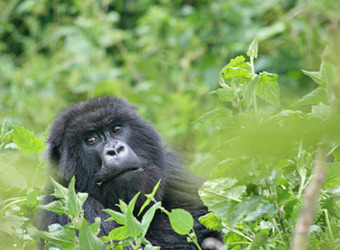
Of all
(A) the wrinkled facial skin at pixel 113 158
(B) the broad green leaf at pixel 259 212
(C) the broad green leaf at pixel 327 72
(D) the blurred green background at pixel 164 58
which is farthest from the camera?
(D) the blurred green background at pixel 164 58

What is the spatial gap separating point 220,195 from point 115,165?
117 centimetres

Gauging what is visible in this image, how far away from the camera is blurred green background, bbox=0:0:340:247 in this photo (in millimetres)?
5750

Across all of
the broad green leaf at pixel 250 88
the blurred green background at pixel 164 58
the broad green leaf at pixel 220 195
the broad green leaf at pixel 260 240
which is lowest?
the broad green leaf at pixel 260 240

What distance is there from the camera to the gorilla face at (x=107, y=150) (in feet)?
9.12

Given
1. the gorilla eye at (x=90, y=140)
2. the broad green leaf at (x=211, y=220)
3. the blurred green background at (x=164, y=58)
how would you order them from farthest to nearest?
the blurred green background at (x=164, y=58)
the gorilla eye at (x=90, y=140)
the broad green leaf at (x=211, y=220)

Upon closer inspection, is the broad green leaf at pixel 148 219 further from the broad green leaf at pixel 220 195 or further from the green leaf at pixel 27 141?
the green leaf at pixel 27 141

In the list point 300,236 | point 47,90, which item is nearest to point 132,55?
point 47,90

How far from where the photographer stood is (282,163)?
1.58m

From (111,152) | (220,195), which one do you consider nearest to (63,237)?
(220,195)

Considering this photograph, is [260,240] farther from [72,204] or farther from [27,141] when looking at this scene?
[27,141]

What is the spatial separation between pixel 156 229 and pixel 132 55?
428 centimetres

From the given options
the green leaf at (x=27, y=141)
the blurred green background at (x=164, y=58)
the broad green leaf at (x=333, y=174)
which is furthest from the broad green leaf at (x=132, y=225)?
the blurred green background at (x=164, y=58)

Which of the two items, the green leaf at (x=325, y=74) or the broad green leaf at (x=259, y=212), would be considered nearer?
the broad green leaf at (x=259, y=212)

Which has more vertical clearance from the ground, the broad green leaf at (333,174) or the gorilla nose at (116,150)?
the gorilla nose at (116,150)
